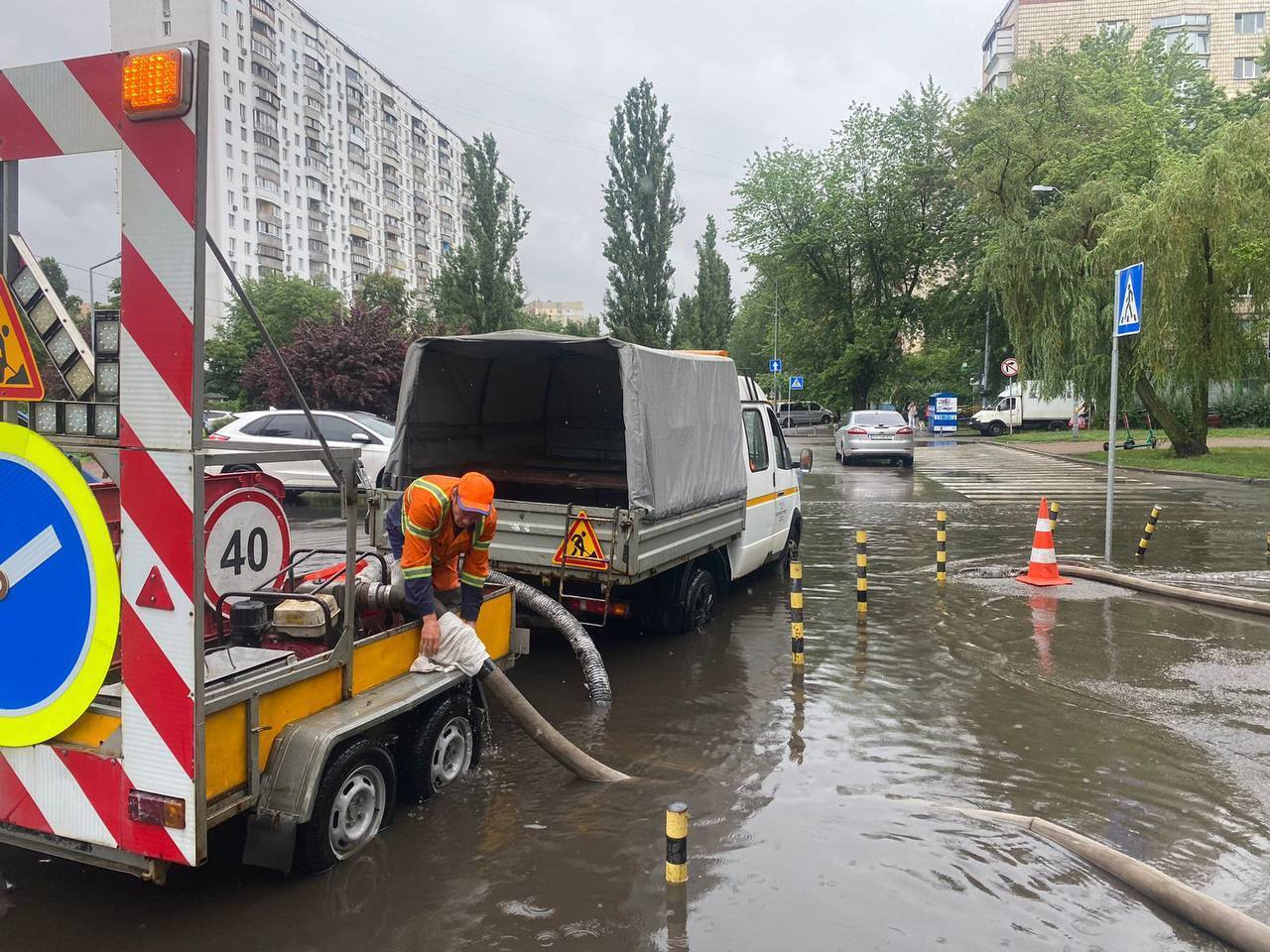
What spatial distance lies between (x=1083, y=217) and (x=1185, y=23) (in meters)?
52.6

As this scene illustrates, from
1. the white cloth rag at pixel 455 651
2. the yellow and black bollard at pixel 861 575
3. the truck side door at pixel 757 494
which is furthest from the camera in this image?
the truck side door at pixel 757 494

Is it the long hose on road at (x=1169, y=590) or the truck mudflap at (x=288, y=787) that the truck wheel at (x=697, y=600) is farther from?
the long hose on road at (x=1169, y=590)

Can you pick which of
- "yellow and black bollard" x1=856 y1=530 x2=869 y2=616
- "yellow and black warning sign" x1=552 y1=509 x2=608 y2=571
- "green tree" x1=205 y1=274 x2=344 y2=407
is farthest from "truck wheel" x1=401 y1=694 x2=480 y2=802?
"green tree" x1=205 y1=274 x2=344 y2=407

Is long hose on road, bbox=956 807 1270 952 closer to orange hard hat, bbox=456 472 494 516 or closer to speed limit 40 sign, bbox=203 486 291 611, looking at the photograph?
orange hard hat, bbox=456 472 494 516

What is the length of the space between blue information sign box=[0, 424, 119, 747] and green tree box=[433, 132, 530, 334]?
1358 inches

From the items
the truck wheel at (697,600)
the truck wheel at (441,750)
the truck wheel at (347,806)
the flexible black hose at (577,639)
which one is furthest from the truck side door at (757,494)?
the truck wheel at (347,806)

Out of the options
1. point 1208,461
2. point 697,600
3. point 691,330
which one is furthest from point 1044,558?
point 691,330

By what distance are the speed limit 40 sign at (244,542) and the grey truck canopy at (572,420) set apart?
7.96ft

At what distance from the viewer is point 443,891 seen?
148 inches

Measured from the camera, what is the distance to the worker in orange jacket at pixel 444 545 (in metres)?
4.46

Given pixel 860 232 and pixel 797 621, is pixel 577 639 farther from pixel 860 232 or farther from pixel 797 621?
pixel 860 232

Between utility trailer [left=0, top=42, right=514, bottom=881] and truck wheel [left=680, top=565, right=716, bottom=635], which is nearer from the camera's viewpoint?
utility trailer [left=0, top=42, right=514, bottom=881]

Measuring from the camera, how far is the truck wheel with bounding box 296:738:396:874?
12.1 ft

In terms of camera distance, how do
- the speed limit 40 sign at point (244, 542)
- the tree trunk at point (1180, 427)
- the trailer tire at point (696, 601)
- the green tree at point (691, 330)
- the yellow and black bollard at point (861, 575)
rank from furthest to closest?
the green tree at point (691, 330), the tree trunk at point (1180, 427), the yellow and black bollard at point (861, 575), the trailer tire at point (696, 601), the speed limit 40 sign at point (244, 542)
